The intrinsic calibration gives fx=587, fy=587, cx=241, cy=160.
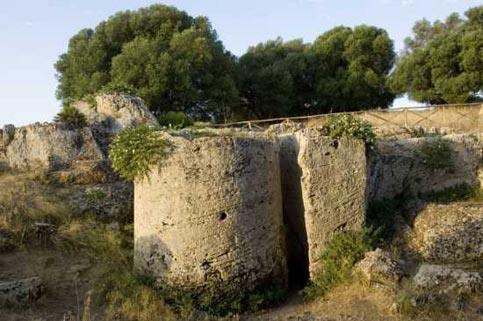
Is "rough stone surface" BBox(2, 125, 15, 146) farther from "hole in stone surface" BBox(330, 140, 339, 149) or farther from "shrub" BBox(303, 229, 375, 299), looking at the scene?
"shrub" BBox(303, 229, 375, 299)

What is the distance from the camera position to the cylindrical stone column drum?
10312 mm

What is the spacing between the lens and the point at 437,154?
14078 mm

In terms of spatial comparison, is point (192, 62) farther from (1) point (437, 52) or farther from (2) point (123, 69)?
(1) point (437, 52)

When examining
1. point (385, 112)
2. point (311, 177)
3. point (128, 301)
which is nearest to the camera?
point (128, 301)

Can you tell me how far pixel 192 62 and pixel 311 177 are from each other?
21.4 m

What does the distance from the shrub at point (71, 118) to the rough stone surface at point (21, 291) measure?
266 inches

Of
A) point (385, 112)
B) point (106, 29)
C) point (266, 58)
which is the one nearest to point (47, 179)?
point (385, 112)

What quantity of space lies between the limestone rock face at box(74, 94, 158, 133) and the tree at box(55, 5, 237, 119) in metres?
11.3

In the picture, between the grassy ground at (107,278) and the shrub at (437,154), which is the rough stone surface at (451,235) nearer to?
the grassy ground at (107,278)

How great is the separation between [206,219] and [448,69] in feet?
91.5

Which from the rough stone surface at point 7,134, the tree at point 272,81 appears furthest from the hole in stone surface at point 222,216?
the tree at point 272,81

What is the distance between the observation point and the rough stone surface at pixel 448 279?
976cm

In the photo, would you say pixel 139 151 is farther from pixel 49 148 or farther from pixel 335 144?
pixel 49 148

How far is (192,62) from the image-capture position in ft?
103
